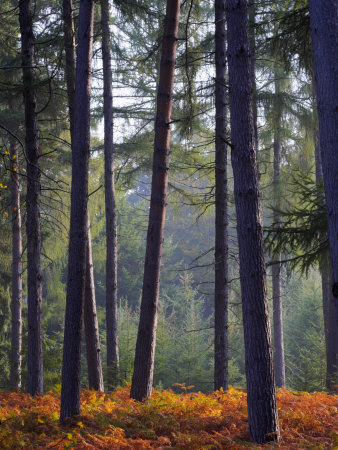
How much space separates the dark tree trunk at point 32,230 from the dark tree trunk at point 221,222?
337cm

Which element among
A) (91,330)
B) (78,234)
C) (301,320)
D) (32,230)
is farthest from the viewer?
(301,320)

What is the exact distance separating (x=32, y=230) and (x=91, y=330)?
2.37m

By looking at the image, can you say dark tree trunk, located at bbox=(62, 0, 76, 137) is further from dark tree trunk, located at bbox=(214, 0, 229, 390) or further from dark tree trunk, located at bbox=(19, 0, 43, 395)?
dark tree trunk, located at bbox=(214, 0, 229, 390)

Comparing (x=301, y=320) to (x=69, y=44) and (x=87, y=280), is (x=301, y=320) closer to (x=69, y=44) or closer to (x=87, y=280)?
(x=87, y=280)

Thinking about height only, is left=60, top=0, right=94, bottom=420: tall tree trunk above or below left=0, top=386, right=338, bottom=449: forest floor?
above

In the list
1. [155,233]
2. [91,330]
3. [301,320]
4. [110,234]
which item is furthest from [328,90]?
[301,320]

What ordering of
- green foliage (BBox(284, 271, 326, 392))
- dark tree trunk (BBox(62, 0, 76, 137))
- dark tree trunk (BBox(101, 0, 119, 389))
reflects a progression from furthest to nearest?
1. green foliage (BBox(284, 271, 326, 392))
2. dark tree trunk (BBox(101, 0, 119, 389))
3. dark tree trunk (BBox(62, 0, 76, 137))

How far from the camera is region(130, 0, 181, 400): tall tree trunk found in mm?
7145

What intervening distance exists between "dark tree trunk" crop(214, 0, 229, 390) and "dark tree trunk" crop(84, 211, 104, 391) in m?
2.36

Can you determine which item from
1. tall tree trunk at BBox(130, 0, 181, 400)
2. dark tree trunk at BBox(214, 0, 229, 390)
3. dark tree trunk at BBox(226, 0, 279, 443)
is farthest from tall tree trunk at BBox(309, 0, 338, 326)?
dark tree trunk at BBox(214, 0, 229, 390)

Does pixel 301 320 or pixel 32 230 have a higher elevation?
pixel 32 230

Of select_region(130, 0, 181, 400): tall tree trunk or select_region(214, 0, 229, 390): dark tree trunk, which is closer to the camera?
select_region(130, 0, 181, 400): tall tree trunk

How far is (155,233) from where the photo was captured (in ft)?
23.7

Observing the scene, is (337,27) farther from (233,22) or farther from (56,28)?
(56,28)
